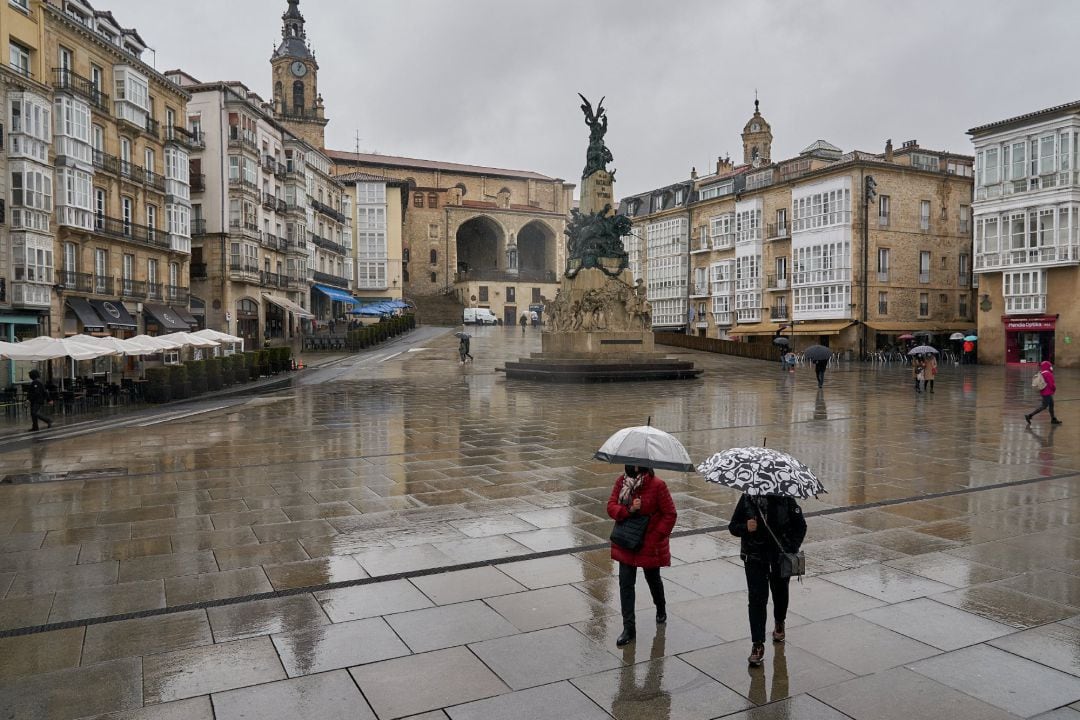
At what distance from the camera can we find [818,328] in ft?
157

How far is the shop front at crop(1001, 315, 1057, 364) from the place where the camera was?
37.5 meters

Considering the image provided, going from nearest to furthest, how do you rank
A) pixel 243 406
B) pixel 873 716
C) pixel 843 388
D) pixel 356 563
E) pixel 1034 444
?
pixel 873 716 < pixel 356 563 < pixel 1034 444 < pixel 243 406 < pixel 843 388

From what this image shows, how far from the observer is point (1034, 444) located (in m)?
12.5

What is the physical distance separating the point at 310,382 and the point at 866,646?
24150 millimetres

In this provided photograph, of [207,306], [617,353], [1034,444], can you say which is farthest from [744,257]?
[1034,444]

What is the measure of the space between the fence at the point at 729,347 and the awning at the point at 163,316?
86.0 feet

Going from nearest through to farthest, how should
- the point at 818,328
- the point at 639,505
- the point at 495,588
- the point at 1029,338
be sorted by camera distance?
the point at 639,505
the point at 495,588
the point at 1029,338
the point at 818,328

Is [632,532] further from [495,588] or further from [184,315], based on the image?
[184,315]

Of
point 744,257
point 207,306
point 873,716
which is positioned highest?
point 744,257

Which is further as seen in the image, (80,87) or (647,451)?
(80,87)

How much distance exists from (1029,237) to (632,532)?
133 feet

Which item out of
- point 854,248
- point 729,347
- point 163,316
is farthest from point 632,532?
point 854,248

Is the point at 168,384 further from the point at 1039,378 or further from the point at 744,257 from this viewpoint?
the point at 744,257

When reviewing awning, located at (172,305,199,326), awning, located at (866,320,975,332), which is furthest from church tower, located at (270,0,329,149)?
awning, located at (866,320,975,332)
